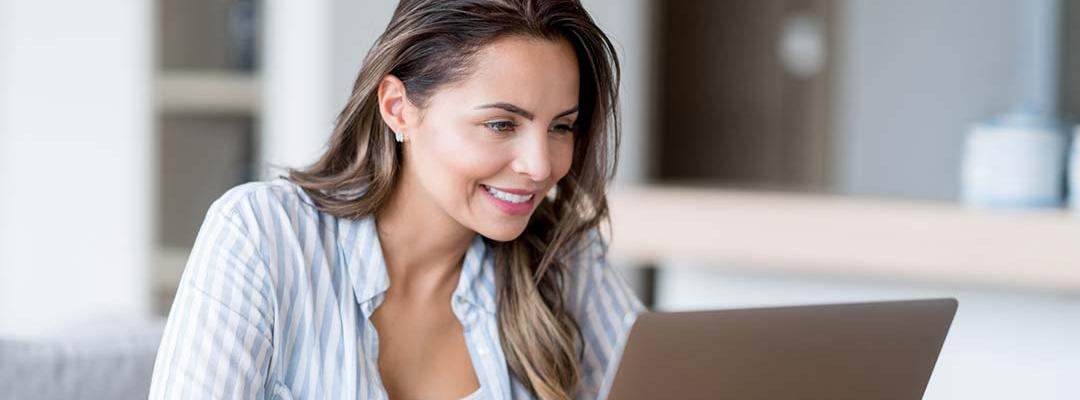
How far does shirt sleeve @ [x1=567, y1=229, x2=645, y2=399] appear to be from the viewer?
185 cm

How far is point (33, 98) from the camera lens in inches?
143

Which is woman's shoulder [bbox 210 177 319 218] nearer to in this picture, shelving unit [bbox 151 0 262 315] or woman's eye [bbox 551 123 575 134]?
woman's eye [bbox 551 123 575 134]

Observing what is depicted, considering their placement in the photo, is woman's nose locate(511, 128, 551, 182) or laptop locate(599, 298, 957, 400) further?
woman's nose locate(511, 128, 551, 182)

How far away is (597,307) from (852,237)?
83 cm

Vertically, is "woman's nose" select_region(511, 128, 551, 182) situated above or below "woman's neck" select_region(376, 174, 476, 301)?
above

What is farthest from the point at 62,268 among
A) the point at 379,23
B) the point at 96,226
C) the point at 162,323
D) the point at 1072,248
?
the point at 1072,248

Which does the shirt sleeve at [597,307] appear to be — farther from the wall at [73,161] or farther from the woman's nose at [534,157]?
the wall at [73,161]

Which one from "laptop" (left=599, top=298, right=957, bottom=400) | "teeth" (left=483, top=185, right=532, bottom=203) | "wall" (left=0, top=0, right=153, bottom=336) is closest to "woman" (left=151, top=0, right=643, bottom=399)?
"teeth" (left=483, top=185, right=532, bottom=203)

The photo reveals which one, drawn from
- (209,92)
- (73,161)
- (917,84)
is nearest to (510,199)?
(209,92)

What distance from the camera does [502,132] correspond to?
1508 mm

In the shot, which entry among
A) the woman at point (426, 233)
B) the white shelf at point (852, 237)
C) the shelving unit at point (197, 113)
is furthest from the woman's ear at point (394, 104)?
the shelving unit at point (197, 113)

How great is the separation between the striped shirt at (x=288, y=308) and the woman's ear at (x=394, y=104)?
133 mm

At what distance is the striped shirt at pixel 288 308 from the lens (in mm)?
1405

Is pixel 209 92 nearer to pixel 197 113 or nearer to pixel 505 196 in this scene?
pixel 197 113
